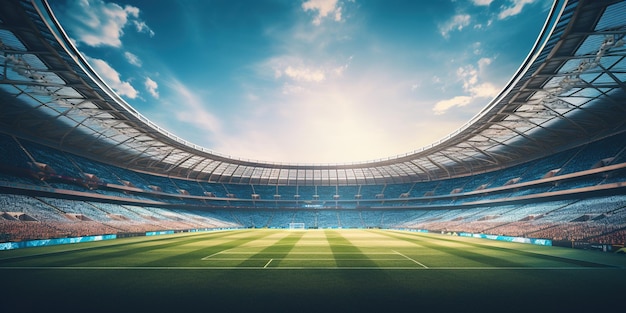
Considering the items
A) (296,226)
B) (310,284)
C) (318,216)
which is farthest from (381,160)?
(310,284)

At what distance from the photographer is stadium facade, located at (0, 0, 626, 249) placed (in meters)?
18.2

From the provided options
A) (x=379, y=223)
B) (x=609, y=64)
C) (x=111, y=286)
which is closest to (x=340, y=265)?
(x=111, y=286)

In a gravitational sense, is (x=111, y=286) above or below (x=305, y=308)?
below

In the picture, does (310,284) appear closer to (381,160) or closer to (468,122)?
(468,122)

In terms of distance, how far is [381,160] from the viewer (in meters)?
56.5

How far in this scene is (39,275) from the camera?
1112 cm

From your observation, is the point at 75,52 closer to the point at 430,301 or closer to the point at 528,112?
the point at 430,301

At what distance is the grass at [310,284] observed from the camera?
757cm

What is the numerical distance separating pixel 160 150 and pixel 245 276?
40.6 m

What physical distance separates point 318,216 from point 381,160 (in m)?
21.9

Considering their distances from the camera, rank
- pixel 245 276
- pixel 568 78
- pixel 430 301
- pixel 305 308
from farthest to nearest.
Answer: pixel 568 78, pixel 245 276, pixel 430 301, pixel 305 308

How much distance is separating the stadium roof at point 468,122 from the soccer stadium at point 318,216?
184 millimetres

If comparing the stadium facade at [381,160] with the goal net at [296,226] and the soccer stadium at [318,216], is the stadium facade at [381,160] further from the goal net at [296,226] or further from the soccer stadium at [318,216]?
the goal net at [296,226]

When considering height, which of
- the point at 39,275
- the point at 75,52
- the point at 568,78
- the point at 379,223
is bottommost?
the point at 379,223
